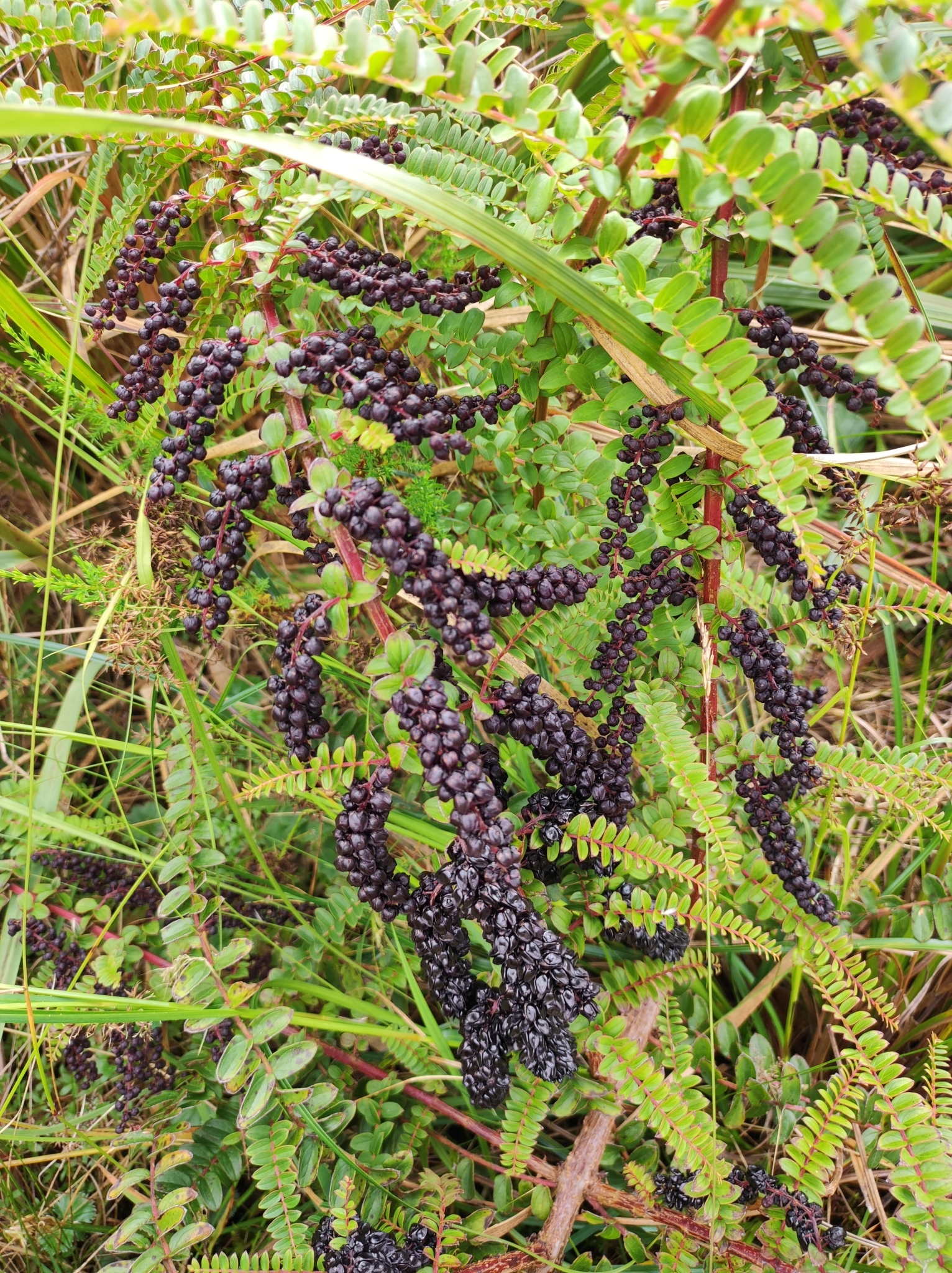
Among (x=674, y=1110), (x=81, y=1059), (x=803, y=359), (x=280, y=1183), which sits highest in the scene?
(x=803, y=359)

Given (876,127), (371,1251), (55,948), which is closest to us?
(876,127)

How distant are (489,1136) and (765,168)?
6.48 ft

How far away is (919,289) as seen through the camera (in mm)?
2936

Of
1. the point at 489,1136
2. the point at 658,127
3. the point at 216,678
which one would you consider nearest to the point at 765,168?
the point at 658,127

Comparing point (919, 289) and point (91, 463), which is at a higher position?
point (919, 289)

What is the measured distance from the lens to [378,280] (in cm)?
150

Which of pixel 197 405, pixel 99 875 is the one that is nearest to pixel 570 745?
pixel 197 405

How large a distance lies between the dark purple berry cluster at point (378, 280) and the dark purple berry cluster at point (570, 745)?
0.72 meters

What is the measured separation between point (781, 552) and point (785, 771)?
56 centimetres

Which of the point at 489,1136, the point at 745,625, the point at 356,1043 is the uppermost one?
the point at 745,625

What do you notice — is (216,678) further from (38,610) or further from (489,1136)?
(489,1136)

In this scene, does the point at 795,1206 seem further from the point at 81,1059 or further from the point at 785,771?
the point at 81,1059

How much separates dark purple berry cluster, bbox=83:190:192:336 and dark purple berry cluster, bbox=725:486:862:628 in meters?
1.14

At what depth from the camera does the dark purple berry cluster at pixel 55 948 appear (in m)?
2.14
